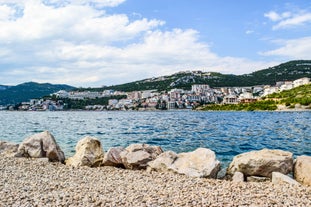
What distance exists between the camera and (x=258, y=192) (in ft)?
31.0

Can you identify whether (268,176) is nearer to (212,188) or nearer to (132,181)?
(212,188)

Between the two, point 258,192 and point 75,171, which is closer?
point 258,192

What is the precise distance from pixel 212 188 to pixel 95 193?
3.32 metres

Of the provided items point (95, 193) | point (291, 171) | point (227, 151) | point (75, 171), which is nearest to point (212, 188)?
point (95, 193)

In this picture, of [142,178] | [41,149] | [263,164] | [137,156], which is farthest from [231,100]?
[142,178]

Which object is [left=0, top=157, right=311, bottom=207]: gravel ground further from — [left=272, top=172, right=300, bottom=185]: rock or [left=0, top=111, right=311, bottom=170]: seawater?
[left=0, top=111, right=311, bottom=170]: seawater

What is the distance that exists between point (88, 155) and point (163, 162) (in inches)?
139

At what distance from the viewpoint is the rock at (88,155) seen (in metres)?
14.3

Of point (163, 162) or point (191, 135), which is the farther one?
point (191, 135)

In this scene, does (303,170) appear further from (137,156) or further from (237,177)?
(137,156)

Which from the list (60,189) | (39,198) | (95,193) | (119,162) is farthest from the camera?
(119,162)

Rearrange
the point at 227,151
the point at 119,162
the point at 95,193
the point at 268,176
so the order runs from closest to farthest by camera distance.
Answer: the point at 95,193 → the point at 268,176 → the point at 119,162 → the point at 227,151

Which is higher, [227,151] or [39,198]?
[39,198]

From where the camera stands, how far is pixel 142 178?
37.2ft
